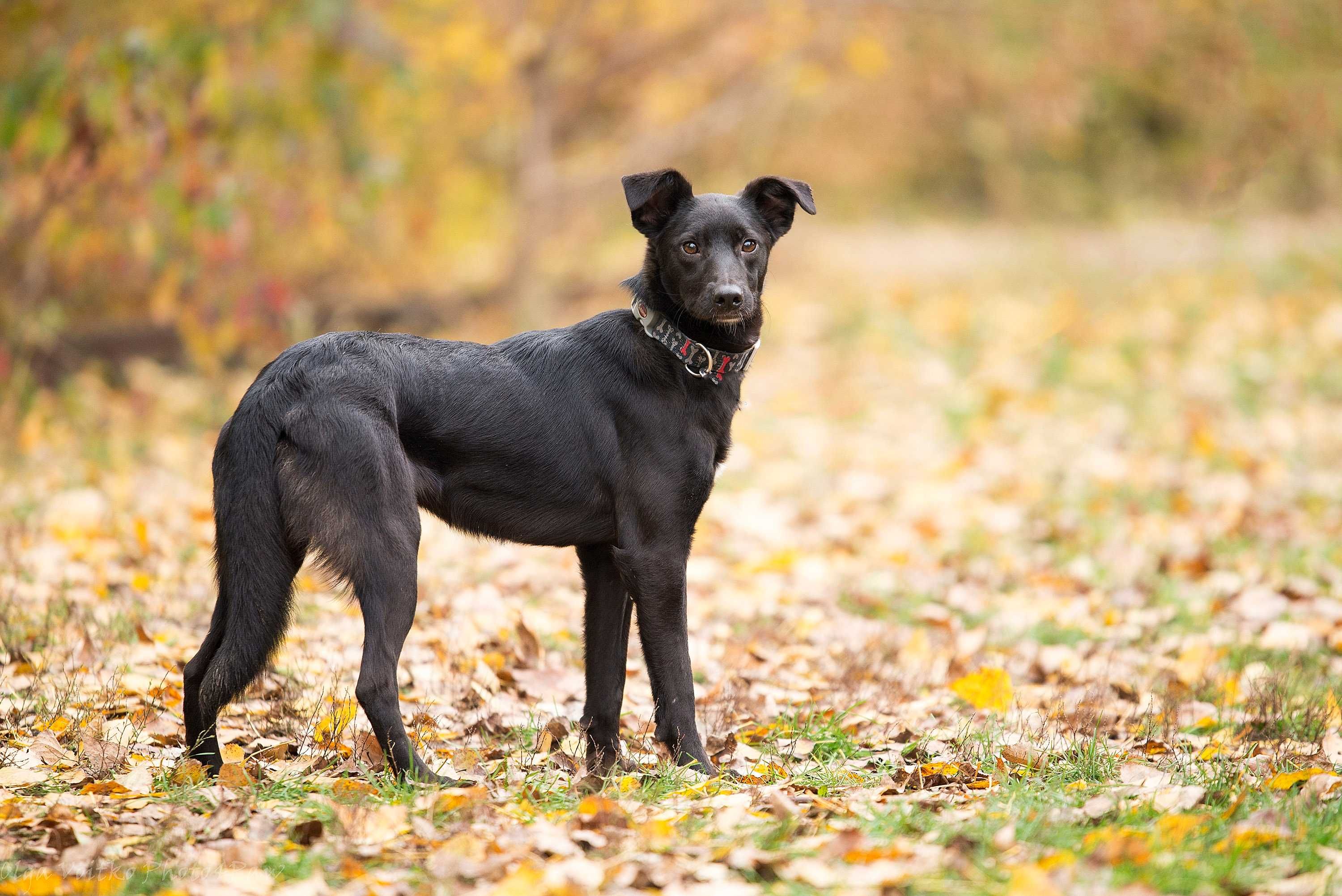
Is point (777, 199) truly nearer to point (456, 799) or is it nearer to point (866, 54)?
point (456, 799)

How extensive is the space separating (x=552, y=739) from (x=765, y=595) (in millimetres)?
2271

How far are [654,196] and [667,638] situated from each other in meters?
1.44

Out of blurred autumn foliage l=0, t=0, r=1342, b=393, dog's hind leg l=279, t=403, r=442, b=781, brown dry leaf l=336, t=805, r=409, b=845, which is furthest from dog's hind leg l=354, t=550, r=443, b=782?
blurred autumn foliage l=0, t=0, r=1342, b=393

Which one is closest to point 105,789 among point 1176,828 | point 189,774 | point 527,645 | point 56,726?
point 189,774

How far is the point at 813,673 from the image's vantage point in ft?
14.7

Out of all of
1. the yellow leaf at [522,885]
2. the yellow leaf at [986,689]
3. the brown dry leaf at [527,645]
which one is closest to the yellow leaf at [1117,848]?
the yellow leaf at [522,885]

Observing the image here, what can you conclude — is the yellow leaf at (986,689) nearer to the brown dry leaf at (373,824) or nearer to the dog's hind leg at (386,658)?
the dog's hind leg at (386,658)

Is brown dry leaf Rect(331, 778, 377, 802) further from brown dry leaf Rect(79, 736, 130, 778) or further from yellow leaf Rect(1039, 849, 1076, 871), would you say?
yellow leaf Rect(1039, 849, 1076, 871)

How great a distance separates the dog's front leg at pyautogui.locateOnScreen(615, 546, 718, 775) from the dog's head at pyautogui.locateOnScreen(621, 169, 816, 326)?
2.59 feet

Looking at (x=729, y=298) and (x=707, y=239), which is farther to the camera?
(x=707, y=239)

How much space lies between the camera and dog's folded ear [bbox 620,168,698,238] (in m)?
3.69

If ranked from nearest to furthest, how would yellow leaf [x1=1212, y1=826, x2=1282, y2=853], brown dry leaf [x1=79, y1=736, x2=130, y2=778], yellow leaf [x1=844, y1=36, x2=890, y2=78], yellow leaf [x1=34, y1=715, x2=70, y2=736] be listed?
yellow leaf [x1=1212, y1=826, x2=1282, y2=853]
brown dry leaf [x1=79, y1=736, x2=130, y2=778]
yellow leaf [x1=34, y1=715, x2=70, y2=736]
yellow leaf [x1=844, y1=36, x2=890, y2=78]

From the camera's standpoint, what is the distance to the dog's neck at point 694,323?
12.1 feet

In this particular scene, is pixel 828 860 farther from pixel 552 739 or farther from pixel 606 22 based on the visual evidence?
pixel 606 22
